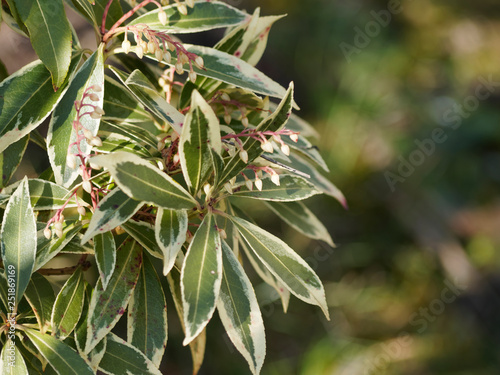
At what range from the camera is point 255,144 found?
633 millimetres

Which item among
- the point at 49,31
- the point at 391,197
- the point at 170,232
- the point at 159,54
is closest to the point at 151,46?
the point at 159,54

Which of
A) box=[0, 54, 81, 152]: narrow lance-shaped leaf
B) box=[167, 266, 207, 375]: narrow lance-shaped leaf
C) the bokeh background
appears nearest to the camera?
box=[0, 54, 81, 152]: narrow lance-shaped leaf

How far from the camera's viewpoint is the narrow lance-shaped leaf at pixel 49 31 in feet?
2.04

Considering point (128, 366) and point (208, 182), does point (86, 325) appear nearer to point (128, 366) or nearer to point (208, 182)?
point (128, 366)

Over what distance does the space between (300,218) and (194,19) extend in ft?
1.21

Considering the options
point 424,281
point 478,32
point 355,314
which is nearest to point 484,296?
point 424,281

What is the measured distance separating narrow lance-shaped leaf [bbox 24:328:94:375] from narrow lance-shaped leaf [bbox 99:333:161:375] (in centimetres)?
5

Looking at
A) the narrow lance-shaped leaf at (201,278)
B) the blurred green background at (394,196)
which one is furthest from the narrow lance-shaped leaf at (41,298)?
the blurred green background at (394,196)

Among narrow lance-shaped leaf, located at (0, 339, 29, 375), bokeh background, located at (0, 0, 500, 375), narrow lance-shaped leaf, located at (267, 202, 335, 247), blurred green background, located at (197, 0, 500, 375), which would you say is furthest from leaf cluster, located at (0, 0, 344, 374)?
blurred green background, located at (197, 0, 500, 375)

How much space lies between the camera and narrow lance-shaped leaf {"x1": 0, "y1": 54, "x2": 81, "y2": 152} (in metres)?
0.65

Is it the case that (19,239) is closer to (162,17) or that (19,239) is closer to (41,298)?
(41,298)

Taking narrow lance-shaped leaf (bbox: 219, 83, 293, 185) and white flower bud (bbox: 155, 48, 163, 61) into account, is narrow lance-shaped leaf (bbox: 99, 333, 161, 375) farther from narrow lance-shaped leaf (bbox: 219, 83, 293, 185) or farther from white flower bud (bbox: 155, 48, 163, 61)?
white flower bud (bbox: 155, 48, 163, 61)

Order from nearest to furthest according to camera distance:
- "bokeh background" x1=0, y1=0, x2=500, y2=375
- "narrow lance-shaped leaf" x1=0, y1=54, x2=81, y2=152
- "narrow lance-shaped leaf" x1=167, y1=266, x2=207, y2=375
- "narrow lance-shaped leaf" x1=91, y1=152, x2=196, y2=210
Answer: "narrow lance-shaped leaf" x1=91, y1=152, x2=196, y2=210 → "narrow lance-shaped leaf" x1=0, y1=54, x2=81, y2=152 → "narrow lance-shaped leaf" x1=167, y1=266, x2=207, y2=375 → "bokeh background" x1=0, y1=0, x2=500, y2=375

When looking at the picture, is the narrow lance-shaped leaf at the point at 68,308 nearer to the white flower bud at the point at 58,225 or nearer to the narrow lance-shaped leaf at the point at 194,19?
the white flower bud at the point at 58,225
